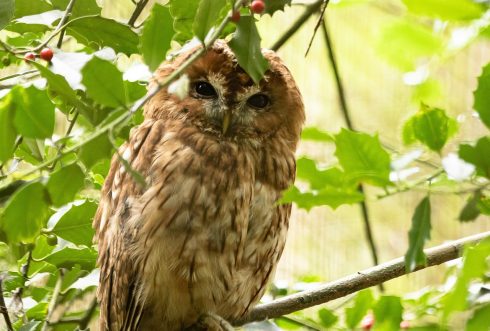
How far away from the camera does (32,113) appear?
41.3 inches

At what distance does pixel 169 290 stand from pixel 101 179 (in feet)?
1.09

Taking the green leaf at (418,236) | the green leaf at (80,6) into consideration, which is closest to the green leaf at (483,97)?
the green leaf at (418,236)

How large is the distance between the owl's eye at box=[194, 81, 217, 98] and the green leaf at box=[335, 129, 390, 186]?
1.05 meters

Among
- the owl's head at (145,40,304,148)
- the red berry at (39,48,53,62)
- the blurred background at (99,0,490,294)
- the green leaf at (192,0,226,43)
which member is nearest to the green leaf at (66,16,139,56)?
the red berry at (39,48,53,62)

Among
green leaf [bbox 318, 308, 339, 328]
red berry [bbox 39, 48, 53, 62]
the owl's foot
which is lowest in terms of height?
green leaf [bbox 318, 308, 339, 328]

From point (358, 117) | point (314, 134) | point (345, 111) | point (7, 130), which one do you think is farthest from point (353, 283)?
point (358, 117)

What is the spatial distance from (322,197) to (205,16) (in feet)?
0.98

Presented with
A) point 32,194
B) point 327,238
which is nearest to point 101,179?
point 32,194

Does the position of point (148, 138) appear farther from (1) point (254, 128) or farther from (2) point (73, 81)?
(2) point (73, 81)

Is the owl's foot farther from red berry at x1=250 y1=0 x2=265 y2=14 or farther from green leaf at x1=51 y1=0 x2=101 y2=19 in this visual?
red berry at x1=250 y1=0 x2=265 y2=14

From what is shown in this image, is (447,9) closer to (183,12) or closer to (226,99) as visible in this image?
(183,12)

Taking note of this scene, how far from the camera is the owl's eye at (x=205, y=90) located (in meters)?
Answer: 2.09

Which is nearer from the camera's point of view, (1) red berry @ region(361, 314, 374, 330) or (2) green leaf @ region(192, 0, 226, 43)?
(2) green leaf @ region(192, 0, 226, 43)

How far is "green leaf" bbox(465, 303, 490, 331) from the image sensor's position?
812 mm
